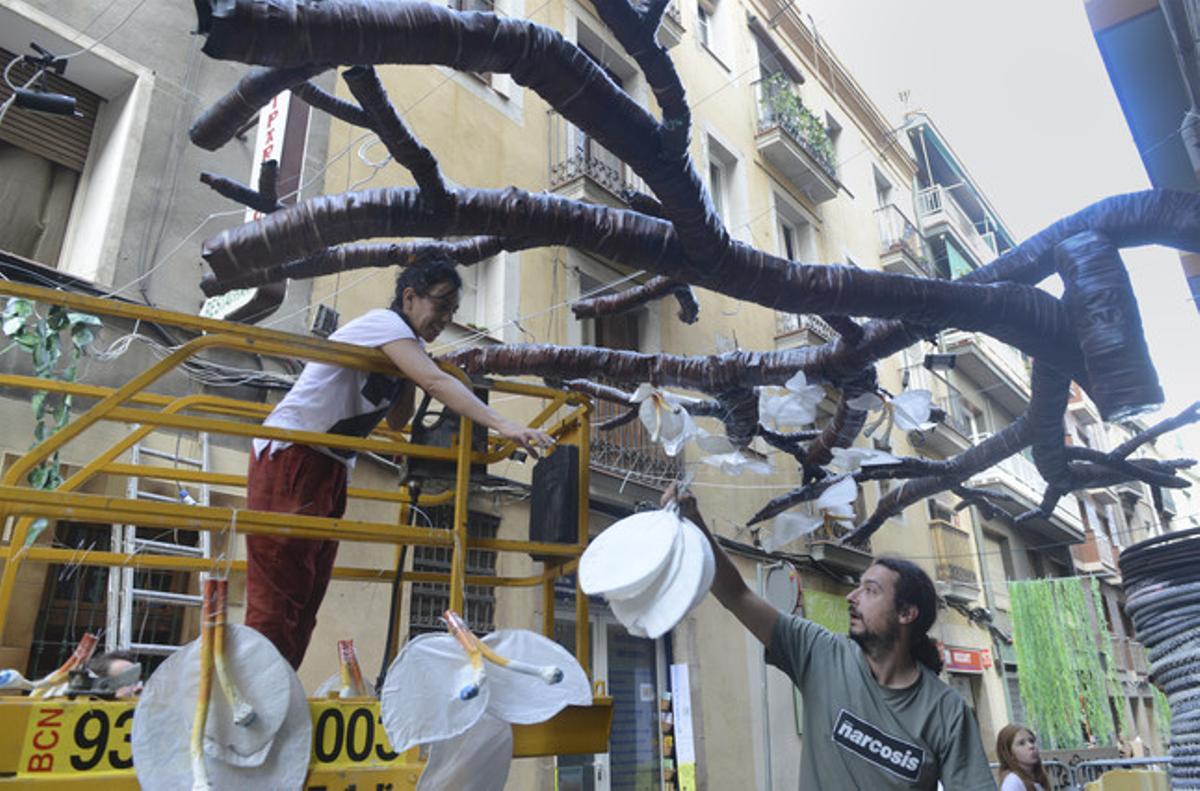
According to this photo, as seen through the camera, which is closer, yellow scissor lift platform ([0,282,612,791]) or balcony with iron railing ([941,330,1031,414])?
yellow scissor lift platform ([0,282,612,791])

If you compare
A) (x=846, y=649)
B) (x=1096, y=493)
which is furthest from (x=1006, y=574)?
(x=846, y=649)

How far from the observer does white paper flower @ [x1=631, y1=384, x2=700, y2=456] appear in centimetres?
529

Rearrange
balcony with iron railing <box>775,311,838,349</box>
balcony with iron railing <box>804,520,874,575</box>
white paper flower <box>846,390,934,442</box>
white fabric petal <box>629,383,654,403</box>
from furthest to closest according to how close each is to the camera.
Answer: balcony with iron railing <box>775,311,838,349</box> < balcony with iron railing <box>804,520,874,575</box> < white paper flower <box>846,390,934,442</box> < white fabric petal <box>629,383,654,403</box>

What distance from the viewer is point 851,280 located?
170 inches

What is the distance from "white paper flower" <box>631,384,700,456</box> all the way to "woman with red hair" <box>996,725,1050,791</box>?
3115 millimetres

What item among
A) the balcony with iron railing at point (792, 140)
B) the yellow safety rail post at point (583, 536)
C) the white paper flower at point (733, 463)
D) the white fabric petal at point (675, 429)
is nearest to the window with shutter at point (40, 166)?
the white fabric petal at point (675, 429)

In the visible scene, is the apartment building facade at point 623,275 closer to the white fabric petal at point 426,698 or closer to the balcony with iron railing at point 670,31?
the balcony with iron railing at point 670,31

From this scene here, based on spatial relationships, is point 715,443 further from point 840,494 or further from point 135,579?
point 135,579

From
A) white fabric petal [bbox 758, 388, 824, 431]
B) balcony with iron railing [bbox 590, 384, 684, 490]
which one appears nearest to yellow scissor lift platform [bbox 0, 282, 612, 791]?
white fabric petal [bbox 758, 388, 824, 431]

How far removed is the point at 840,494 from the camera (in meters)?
5.94

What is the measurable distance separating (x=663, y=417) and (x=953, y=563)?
16.0 metres

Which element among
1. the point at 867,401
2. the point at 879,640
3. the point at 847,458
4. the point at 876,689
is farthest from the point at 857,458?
the point at 876,689

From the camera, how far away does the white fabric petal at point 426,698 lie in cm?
179

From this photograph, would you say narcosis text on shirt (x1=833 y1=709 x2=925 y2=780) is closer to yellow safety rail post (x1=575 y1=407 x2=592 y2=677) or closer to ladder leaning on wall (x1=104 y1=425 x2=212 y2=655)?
yellow safety rail post (x1=575 y1=407 x2=592 y2=677)
